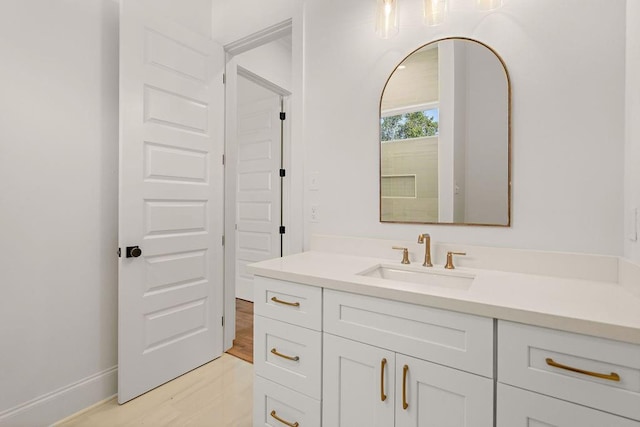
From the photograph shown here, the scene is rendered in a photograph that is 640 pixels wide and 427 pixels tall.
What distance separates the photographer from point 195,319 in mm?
2230

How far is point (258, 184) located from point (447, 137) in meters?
2.46

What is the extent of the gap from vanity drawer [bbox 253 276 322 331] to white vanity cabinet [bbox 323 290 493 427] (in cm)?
5

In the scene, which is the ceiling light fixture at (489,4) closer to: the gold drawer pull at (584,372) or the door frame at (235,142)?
the door frame at (235,142)

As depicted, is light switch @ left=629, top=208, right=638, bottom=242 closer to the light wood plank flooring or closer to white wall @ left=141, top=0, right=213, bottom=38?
the light wood plank flooring

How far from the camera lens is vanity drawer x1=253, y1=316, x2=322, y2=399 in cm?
128

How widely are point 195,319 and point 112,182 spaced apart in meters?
1.06

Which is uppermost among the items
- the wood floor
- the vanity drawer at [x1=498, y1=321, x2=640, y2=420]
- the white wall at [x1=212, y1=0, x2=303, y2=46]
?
the white wall at [x1=212, y1=0, x2=303, y2=46]

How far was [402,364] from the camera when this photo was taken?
1081mm

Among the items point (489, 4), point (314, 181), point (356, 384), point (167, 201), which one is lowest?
point (356, 384)

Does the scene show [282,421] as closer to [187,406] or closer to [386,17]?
[187,406]

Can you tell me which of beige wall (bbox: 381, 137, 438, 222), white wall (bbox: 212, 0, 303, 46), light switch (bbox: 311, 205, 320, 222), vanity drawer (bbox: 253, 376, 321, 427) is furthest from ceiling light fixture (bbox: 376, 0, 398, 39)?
vanity drawer (bbox: 253, 376, 321, 427)

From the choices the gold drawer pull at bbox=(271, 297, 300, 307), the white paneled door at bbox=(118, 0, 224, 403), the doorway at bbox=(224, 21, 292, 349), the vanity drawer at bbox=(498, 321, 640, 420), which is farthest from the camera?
the doorway at bbox=(224, 21, 292, 349)

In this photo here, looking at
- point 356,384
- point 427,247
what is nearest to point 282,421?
point 356,384

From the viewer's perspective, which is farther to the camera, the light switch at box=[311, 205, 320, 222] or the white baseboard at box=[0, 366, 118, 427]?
the light switch at box=[311, 205, 320, 222]
